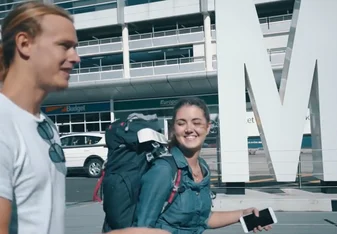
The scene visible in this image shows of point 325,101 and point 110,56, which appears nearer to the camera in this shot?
point 325,101

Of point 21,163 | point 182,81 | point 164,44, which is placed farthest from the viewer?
point 164,44

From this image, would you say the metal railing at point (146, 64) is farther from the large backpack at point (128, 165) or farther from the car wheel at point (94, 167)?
the large backpack at point (128, 165)

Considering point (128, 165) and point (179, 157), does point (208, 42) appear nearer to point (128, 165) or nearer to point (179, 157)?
Result: point (179, 157)

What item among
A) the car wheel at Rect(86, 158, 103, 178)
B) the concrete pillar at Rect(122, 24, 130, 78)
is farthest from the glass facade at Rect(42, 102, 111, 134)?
the car wheel at Rect(86, 158, 103, 178)

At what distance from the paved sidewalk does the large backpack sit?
346cm

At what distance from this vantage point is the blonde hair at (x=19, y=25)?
3.99ft

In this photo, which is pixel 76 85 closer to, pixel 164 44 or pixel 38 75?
pixel 164 44

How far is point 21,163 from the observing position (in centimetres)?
109

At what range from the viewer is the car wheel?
1359 centimetres

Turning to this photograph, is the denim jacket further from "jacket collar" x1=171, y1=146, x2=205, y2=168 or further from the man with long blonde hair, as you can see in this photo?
the man with long blonde hair

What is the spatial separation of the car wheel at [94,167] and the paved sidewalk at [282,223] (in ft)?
20.9

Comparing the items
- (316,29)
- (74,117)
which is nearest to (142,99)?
(74,117)

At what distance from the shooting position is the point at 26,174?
1.11 m

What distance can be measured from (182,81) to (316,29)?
16.8 meters
